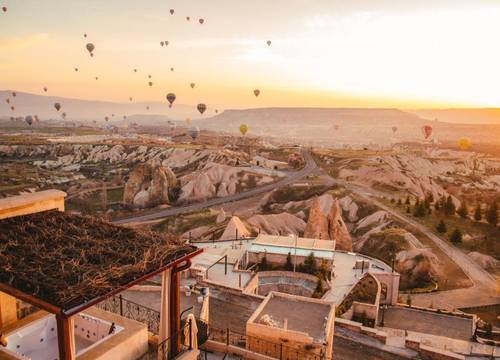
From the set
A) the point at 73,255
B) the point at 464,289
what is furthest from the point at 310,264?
the point at 73,255

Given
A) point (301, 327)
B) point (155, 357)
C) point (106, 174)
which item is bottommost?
point (106, 174)

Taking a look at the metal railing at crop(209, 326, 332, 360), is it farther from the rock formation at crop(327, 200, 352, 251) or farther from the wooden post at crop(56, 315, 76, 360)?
the rock formation at crop(327, 200, 352, 251)

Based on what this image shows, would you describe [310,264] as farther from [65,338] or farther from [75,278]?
[65,338]

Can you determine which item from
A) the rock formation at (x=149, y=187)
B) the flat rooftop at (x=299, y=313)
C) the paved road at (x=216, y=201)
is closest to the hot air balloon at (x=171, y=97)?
the rock formation at (x=149, y=187)

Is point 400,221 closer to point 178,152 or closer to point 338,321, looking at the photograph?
point 338,321

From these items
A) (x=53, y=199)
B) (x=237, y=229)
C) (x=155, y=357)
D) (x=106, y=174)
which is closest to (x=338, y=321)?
(x=155, y=357)

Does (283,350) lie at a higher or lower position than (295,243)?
higher

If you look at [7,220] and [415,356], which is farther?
[415,356]

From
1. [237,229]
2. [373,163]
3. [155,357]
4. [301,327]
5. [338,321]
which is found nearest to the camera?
[155,357]
